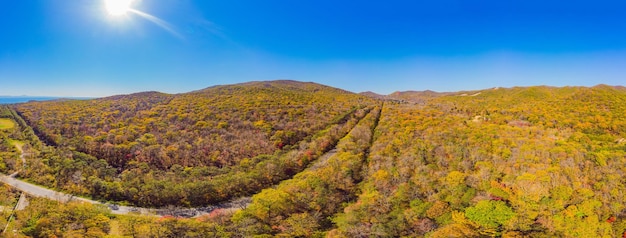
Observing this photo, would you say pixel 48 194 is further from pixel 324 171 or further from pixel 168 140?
pixel 324 171

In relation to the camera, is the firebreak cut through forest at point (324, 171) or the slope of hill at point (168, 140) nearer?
the firebreak cut through forest at point (324, 171)

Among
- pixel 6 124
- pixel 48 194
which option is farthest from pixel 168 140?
pixel 6 124

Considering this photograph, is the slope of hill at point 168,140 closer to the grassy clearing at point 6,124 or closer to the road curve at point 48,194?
the road curve at point 48,194

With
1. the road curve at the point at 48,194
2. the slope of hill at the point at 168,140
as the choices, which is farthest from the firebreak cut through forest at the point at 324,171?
the road curve at the point at 48,194

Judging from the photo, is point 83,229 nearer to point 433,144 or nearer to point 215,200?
point 215,200

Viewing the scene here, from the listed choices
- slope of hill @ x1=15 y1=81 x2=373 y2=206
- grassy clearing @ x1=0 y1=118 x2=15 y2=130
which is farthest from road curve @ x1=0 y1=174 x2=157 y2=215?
grassy clearing @ x1=0 y1=118 x2=15 y2=130

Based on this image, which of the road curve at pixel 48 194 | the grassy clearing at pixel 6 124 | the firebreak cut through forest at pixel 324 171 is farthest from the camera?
the grassy clearing at pixel 6 124

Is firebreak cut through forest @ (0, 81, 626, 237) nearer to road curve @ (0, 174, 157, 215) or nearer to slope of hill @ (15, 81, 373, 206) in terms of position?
slope of hill @ (15, 81, 373, 206)

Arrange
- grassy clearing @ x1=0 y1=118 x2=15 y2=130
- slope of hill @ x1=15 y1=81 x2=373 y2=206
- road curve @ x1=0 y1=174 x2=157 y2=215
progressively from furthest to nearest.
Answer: grassy clearing @ x1=0 y1=118 x2=15 y2=130 → slope of hill @ x1=15 y1=81 x2=373 y2=206 → road curve @ x1=0 y1=174 x2=157 y2=215
